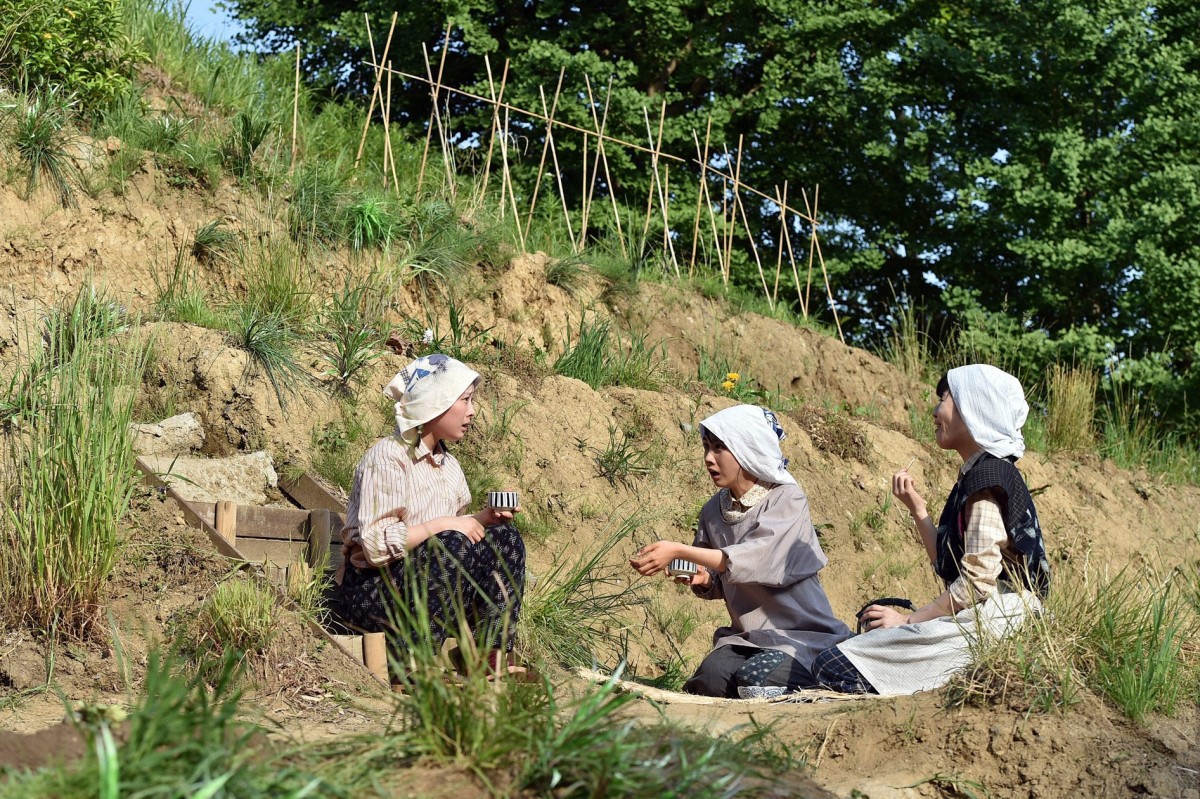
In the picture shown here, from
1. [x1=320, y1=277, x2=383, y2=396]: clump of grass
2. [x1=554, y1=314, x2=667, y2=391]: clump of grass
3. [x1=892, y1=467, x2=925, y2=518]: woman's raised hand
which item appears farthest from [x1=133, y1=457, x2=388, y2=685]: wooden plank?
[x1=554, y1=314, x2=667, y2=391]: clump of grass

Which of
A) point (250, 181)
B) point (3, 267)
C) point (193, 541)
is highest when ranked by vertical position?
→ point (250, 181)

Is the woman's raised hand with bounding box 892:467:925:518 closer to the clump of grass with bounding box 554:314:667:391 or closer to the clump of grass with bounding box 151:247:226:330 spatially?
the clump of grass with bounding box 554:314:667:391

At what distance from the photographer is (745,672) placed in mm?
5102

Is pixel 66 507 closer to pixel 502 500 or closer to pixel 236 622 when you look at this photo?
pixel 236 622

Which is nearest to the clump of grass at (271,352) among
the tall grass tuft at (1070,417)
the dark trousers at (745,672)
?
the dark trousers at (745,672)

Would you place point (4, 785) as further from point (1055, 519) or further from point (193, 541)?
point (1055, 519)

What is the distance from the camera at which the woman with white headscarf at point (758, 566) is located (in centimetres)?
518

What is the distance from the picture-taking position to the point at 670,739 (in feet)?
9.61

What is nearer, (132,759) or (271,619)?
(132,759)

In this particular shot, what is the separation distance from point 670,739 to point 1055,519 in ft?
26.5

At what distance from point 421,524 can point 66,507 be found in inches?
53.5

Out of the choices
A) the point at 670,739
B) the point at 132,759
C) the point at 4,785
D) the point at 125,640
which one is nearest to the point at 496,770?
the point at 670,739

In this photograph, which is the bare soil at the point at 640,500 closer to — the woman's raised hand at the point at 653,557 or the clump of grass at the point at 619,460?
the clump of grass at the point at 619,460

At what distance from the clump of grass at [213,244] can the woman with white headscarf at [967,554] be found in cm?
A: 507
